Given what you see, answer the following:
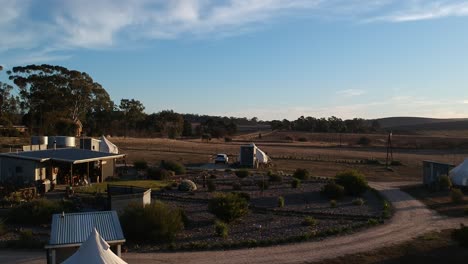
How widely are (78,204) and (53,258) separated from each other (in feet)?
42.4

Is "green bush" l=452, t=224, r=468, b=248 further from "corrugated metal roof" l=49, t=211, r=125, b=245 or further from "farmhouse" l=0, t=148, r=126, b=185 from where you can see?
"farmhouse" l=0, t=148, r=126, b=185

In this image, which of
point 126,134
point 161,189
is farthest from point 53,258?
point 126,134

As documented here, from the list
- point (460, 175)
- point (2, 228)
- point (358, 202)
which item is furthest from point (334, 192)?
point (2, 228)

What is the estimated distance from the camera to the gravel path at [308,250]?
17.3 meters

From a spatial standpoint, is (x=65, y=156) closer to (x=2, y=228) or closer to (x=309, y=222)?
(x=2, y=228)

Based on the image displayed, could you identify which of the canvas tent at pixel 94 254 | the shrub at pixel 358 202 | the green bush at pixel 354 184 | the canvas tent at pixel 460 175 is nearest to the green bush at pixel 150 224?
the canvas tent at pixel 94 254

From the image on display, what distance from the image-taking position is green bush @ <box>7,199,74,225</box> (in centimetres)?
2367

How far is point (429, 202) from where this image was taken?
3005 cm

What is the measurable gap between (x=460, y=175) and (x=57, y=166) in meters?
28.1

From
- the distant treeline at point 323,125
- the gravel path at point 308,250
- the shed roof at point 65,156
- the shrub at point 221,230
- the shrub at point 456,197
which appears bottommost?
the gravel path at point 308,250

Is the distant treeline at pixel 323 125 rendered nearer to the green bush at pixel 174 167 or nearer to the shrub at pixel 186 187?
the green bush at pixel 174 167

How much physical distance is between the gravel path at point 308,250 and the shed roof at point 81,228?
2.98 metres

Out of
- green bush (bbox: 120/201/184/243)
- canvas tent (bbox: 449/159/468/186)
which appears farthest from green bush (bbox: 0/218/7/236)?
canvas tent (bbox: 449/159/468/186)

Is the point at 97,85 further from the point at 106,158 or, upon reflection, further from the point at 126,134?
the point at 106,158
